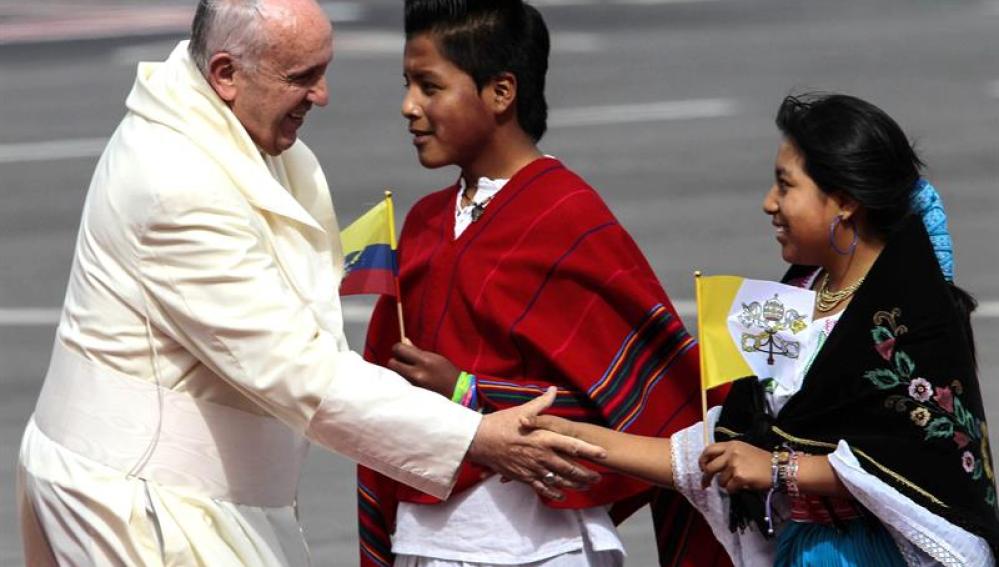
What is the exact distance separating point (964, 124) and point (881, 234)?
24.3 feet

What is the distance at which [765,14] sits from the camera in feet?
46.2

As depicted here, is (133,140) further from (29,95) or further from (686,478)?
(29,95)

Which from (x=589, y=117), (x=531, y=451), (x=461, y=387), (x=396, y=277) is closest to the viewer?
(x=531, y=451)

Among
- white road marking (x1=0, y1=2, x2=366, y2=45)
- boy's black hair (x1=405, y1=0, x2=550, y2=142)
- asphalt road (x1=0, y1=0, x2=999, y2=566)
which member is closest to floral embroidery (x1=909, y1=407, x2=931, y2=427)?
boy's black hair (x1=405, y1=0, x2=550, y2=142)

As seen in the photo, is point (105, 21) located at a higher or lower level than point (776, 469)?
lower

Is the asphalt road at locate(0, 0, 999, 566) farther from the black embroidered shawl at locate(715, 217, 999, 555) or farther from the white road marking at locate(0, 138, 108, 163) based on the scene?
the black embroidered shawl at locate(715, 217, 999, 555)

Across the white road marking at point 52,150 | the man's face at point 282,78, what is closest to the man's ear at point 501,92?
the man's face at point 282,78

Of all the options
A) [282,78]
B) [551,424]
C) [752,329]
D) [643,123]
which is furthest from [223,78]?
[643,123]

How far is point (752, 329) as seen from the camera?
4.69m

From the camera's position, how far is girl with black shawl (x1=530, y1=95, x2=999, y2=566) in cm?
452

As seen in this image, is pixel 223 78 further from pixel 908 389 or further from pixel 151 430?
pixel 908 389

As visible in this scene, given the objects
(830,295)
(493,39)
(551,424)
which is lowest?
(551,424)

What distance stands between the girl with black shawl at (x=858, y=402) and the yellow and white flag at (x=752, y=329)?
0.12ft

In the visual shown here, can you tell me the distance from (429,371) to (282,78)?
2.53 ft
